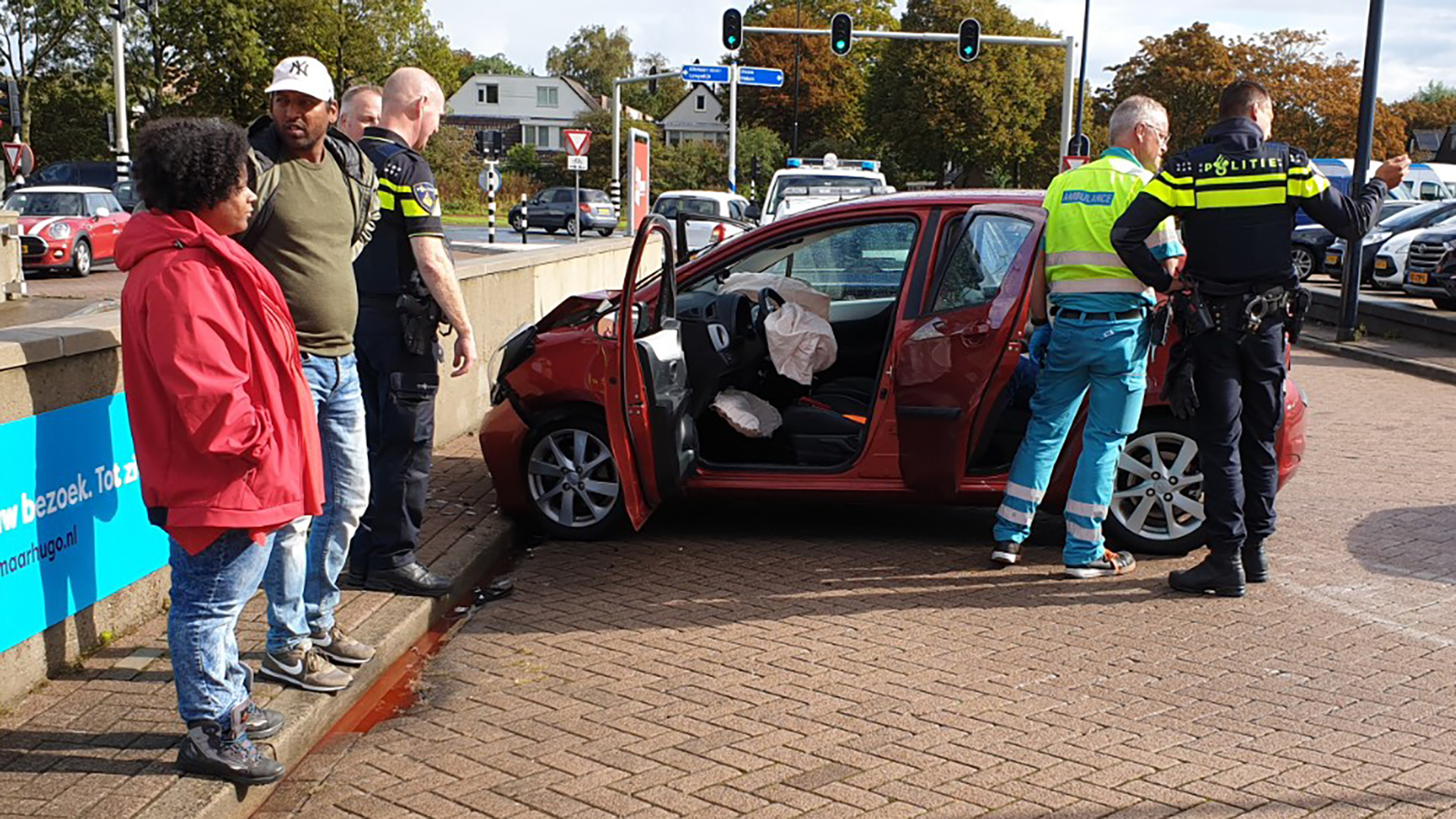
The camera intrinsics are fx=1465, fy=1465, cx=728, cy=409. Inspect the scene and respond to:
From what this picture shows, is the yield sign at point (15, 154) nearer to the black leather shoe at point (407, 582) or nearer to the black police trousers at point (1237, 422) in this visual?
the black leather shoe at point (407, 582)

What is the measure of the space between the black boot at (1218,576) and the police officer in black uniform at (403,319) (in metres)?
3.09

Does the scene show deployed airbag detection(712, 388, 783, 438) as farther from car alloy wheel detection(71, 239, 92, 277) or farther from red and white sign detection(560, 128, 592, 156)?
red and white sign detection(560, 128, 592, 156)

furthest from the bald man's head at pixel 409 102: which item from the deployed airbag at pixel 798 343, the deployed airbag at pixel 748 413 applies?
the deployed airbag at pixel 798 343

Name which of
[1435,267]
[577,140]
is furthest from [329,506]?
[577,140]

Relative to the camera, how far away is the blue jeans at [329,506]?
15.1 ft

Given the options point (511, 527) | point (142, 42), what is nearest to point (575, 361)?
point (511, 527)

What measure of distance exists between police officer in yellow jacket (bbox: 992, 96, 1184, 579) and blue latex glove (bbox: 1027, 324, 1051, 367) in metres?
0.01

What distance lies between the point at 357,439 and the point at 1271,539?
452 centimetres

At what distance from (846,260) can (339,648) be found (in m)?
3.82

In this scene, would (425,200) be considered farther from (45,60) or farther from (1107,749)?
(45,60)

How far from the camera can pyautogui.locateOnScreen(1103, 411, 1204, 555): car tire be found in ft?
21.7

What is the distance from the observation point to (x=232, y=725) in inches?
156

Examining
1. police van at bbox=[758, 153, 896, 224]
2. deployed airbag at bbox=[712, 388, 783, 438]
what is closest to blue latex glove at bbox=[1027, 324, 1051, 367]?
deployed airbag at bbox=[712, 388, 783, 438]

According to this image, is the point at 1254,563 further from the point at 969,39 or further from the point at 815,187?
the point at 969,39
